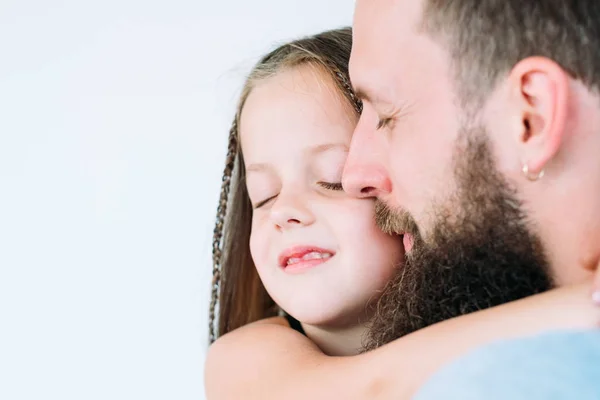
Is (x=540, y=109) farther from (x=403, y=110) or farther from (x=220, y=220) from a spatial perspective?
(x=220, y=220)

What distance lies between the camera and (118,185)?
2.36 meters

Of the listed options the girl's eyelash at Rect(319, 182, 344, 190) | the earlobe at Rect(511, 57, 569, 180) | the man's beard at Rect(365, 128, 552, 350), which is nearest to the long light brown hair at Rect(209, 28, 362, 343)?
the girl's eyelash at Rect(319, 182, 344, 190)

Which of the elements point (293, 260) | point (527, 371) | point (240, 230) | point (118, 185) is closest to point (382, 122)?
point (293, 260)

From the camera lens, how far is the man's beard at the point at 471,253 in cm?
120

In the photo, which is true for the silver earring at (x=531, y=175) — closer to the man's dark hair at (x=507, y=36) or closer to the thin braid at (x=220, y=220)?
the man's dark hair at (x=507, y=36)

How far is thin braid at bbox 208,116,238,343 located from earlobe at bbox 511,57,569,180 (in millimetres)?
830

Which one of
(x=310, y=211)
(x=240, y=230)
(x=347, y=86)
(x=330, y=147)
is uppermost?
(x=347, y=86)

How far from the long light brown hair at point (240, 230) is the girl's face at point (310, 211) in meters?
0.07

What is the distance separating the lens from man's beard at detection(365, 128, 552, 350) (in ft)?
3.92

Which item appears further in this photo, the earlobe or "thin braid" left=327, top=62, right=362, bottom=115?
"thin braid" left=327, top=62, right=362, bottom=115

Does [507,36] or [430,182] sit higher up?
[507,36]

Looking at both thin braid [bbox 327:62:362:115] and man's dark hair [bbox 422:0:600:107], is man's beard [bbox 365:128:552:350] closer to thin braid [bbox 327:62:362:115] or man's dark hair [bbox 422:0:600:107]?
man's dark hair [bbox 422:0:600:107]

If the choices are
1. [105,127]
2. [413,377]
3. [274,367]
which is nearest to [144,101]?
[105,127]

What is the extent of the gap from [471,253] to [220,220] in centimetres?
80
